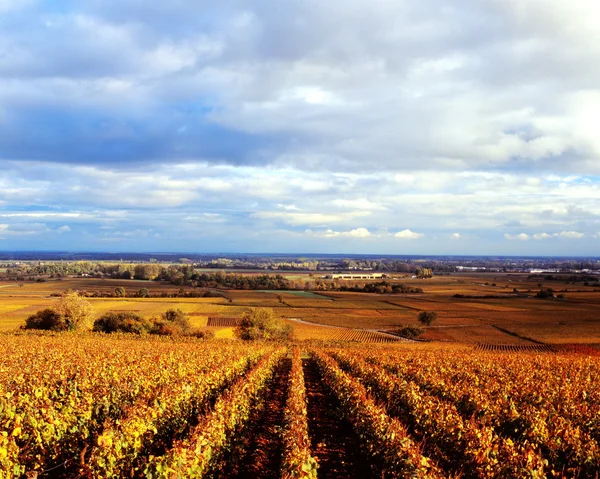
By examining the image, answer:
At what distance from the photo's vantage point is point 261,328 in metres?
57.9

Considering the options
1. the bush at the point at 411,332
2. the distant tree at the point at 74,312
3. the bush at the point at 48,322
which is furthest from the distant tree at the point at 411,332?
the bush at the point at 48,322

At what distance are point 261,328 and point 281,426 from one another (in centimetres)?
4554

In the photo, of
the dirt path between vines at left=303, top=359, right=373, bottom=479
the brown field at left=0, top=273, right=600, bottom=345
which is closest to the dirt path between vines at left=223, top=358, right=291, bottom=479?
the dirt path between vines at left=303, top=359, right=373, bottom=479

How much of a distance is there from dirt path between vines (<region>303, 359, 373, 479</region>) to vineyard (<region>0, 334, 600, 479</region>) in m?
0.05

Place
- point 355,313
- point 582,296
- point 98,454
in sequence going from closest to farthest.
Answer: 1. point 98,454
2. point 355,313
3. point 582,296

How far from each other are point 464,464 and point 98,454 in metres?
7.30

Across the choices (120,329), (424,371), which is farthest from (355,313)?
(424,371)

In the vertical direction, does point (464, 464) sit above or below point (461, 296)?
above

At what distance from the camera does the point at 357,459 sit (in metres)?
11.5

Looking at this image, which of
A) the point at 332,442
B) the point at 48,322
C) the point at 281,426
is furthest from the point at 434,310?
the point at 281,426

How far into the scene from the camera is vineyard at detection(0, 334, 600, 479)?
28.2ft

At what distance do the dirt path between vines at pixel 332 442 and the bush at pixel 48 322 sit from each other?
44887 mm

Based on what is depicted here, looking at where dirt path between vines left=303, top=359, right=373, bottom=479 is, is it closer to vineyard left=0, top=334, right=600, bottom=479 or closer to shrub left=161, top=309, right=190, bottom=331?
vineyard left=0, top=334, right=600, bottom=479

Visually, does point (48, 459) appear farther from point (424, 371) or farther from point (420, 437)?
point (424, 371)
